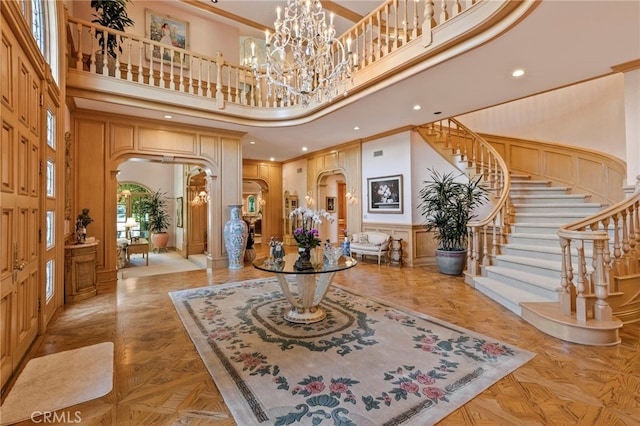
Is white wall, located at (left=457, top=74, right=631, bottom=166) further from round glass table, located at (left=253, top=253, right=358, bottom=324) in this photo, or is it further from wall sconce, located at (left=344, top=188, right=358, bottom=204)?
round glass table, located at (left=253, top=253, right=358, bottom=324)

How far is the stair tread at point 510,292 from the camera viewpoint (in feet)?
11.7

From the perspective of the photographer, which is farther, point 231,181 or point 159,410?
point 231,181

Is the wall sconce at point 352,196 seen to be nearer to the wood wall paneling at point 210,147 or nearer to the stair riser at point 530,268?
the wood wall paneling at point 210,147

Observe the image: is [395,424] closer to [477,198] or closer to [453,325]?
[453,325]

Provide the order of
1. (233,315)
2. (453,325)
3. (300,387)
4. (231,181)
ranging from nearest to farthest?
(300,387) < (453,325) < (233,315) < (231,181)

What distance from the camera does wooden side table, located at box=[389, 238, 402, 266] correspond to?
6.68m

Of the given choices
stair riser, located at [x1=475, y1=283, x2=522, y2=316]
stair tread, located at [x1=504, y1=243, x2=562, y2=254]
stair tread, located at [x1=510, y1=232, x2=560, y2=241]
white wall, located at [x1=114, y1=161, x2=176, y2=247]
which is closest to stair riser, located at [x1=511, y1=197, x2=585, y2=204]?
stair tread, located at [x1=510, y1=232, x2=560, y2=241]

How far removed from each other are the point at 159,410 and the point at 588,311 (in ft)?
12.7

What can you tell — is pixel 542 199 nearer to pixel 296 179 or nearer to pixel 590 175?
pixel 590 175

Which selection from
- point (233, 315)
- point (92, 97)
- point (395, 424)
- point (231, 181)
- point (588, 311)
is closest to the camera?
point (395, 424)

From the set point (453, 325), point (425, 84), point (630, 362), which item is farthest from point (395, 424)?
point (425, 84)

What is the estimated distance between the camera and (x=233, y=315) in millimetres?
3535

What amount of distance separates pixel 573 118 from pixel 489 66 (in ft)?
13.1

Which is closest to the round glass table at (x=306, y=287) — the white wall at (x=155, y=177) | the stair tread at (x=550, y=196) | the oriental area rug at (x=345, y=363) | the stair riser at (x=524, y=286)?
the oriental area rug at (x=345, y=363)
